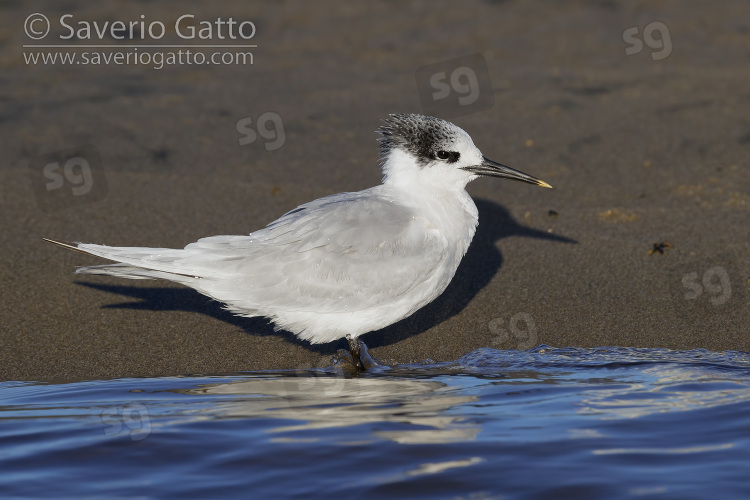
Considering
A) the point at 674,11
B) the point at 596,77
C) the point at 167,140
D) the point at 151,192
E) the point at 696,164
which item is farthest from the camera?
the point at 674,11

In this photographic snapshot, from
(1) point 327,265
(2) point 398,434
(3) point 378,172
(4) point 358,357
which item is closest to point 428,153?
(1) point 327,265

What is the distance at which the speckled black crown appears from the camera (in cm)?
551

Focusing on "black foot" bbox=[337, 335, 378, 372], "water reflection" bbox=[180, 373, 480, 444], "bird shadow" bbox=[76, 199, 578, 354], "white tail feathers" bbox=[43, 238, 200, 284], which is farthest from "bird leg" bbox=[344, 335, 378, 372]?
"white tail feathers" bbox=[43, 238, 200, 284]

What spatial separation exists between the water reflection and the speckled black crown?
1.29 metres

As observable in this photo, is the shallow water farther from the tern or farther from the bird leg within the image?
the tern

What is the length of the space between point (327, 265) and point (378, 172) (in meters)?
3.28

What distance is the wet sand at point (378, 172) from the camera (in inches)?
223

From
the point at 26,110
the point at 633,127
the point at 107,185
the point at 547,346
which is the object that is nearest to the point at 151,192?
the point at 107,185

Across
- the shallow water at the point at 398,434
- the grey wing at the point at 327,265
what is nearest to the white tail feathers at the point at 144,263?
the grey wing at the point at 327,265

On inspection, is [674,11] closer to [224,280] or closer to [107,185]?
[107,185]

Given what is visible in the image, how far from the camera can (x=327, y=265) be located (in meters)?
5.14

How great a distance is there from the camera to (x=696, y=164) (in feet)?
27.1

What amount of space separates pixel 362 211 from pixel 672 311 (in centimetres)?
194

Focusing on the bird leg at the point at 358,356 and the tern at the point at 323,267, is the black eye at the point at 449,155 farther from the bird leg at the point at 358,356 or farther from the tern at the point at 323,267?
the bird leg at the point at 358,356
